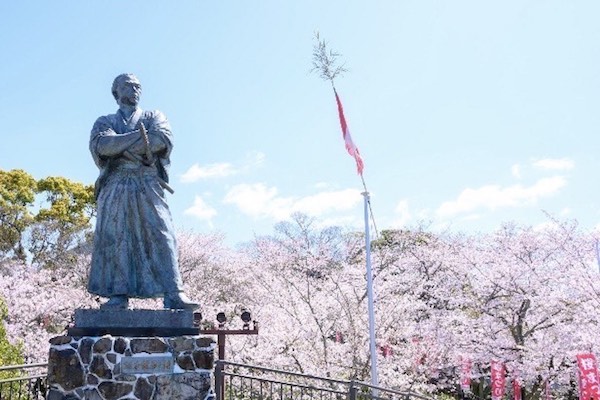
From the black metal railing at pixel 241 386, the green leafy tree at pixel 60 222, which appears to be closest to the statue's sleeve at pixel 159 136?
the black metal railing at pixel 241 386

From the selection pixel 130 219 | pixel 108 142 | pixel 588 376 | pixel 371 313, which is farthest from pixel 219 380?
pixel 588 376

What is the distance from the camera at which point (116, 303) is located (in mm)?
5090

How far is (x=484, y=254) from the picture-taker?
1684cm

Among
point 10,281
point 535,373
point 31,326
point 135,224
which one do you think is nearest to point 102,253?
point 135,224

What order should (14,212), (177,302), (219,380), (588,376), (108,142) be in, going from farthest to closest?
(14,212) < (588,376) < (219,380) < (108,142) < (177,302)

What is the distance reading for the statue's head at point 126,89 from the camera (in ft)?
18.7

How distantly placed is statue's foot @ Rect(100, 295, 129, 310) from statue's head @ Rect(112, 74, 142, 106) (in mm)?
2069

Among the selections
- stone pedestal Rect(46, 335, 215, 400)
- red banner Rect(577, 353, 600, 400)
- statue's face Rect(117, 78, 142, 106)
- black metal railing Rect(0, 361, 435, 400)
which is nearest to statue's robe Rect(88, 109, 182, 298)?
statue's face Rect(117, 78, 142, 106)

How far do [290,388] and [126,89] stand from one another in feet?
19.4

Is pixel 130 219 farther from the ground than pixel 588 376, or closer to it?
farther from the ground

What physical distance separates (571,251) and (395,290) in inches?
203

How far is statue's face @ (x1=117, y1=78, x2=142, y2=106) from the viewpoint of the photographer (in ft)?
18.7

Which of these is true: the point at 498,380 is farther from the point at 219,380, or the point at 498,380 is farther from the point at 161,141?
the point at 161,141

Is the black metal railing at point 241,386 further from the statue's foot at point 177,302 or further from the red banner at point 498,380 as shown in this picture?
the red banner at point 498,380
